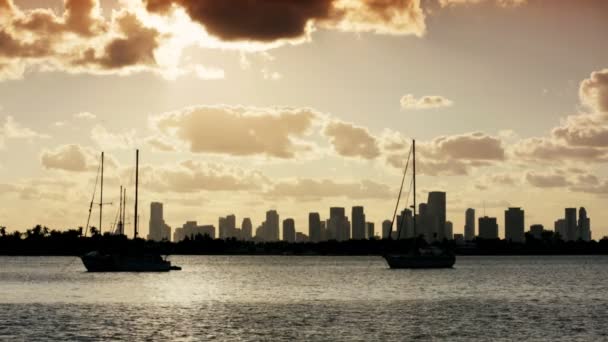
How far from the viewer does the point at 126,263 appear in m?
166

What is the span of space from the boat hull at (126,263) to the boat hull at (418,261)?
43.7 meters

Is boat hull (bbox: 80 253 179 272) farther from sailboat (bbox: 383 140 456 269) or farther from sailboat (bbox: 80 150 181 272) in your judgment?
sailboat (bbox: 383 140 456 269)

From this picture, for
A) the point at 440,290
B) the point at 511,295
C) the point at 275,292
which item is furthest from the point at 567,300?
the point at 275,292

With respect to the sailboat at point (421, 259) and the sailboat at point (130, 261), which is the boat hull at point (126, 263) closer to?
the sailboat at point (130, 261)

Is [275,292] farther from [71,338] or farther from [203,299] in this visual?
[71,338]

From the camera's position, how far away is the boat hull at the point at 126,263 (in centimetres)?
16538

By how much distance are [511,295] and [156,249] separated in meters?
74.8

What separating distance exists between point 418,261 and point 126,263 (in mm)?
54434

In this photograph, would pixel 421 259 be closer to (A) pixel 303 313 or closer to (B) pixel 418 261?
(B) pixel 418 261

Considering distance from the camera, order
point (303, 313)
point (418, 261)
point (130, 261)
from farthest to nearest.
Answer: point (418, 261) → point (130, 261) → point (303, 313)

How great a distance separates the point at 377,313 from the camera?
8888 cm

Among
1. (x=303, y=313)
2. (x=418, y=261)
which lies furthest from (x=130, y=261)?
(x=303, y=313)

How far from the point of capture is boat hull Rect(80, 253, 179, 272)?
543ft

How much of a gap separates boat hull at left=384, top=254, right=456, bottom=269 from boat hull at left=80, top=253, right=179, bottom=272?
1722 inches
